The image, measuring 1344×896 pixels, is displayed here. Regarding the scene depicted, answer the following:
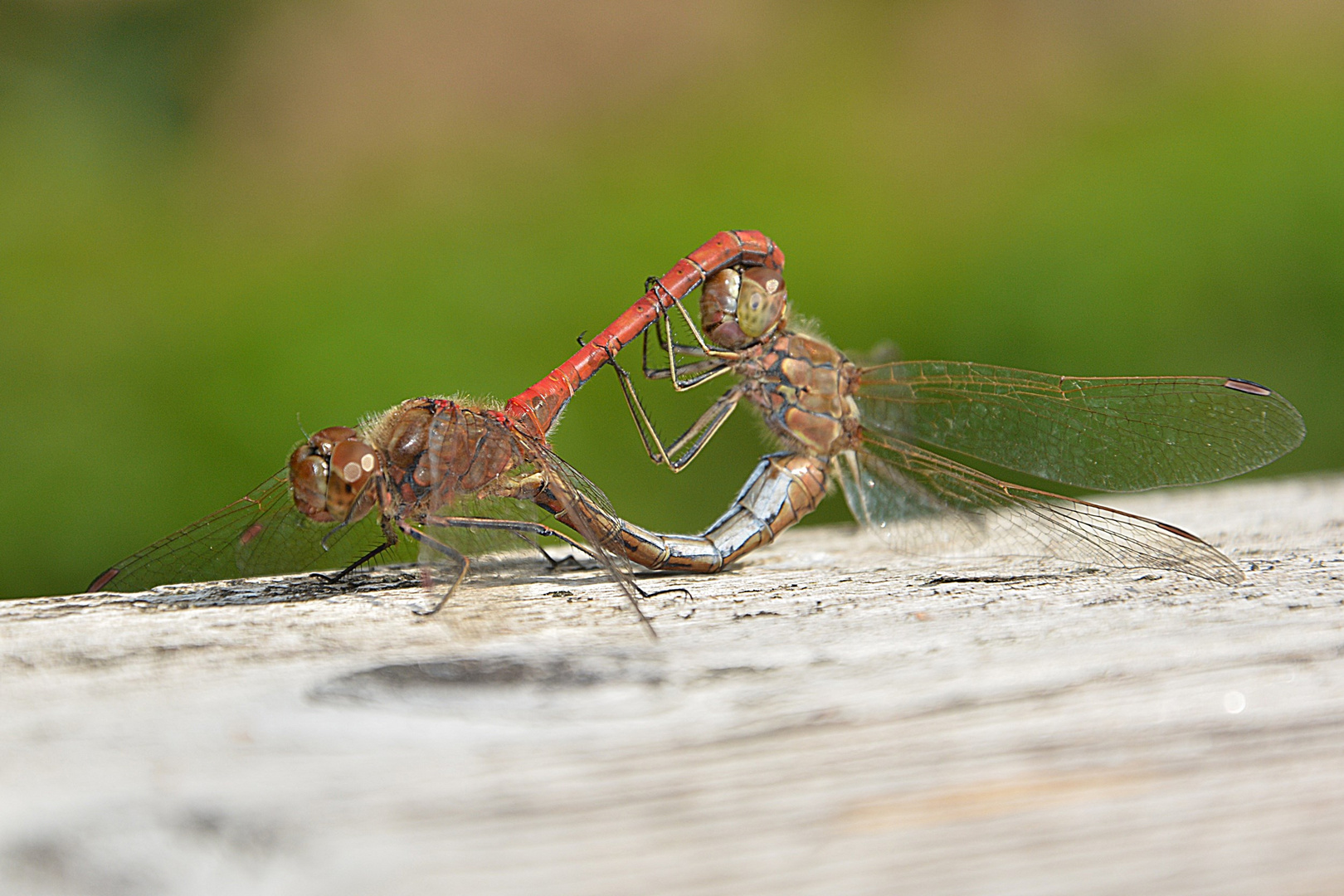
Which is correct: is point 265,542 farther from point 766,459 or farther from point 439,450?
point 766,459

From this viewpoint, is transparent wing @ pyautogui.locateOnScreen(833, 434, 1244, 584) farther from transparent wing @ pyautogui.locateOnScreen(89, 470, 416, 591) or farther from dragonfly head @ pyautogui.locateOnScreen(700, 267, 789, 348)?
transparent wing @ pyautogui.locateOnScreen(89, 470, 416, 591)

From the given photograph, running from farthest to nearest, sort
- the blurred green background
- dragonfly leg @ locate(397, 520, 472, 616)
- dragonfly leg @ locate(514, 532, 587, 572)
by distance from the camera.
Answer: the blurred green background < dragonfly leg @ locate(514, 532, 587, 572) < dragonfly leg @ locate(397, 520, 472, 616)

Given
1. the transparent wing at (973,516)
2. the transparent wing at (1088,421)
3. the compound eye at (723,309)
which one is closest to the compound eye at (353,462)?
the compound eye at (723,309)

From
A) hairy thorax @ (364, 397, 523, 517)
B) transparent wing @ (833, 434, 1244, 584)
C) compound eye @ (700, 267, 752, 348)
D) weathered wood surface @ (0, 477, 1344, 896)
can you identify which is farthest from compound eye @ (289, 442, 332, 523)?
transparent wing @ (833, 434, 1244, 584)

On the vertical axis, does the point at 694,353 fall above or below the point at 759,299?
below

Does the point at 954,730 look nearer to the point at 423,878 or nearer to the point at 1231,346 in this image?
the point at 423,878

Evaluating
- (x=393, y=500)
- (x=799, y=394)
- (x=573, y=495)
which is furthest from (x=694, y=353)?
(x=393, y=500)

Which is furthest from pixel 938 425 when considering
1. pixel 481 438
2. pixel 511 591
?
pixel 511 591
